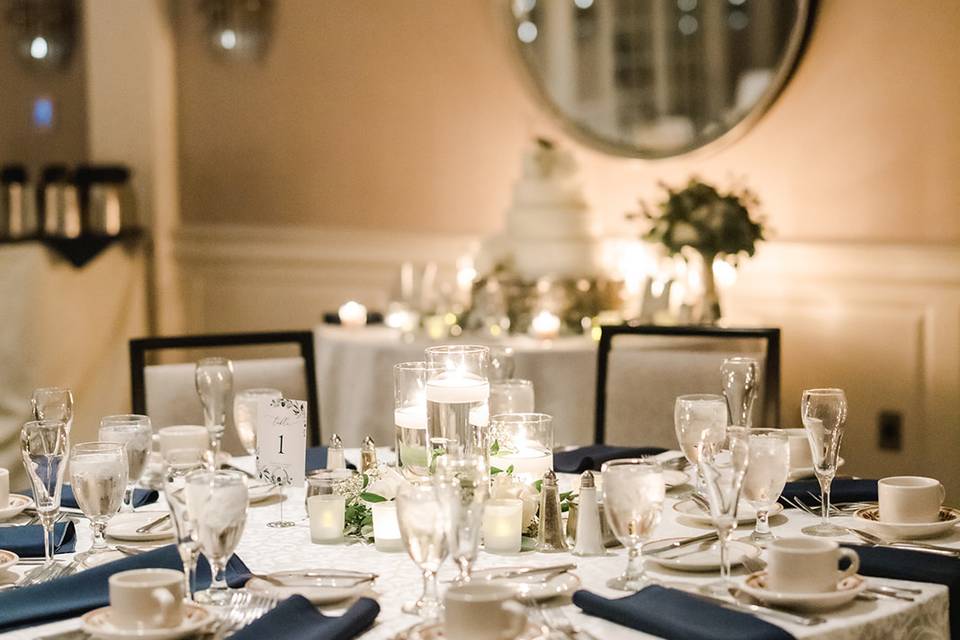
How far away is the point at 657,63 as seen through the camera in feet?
14.6

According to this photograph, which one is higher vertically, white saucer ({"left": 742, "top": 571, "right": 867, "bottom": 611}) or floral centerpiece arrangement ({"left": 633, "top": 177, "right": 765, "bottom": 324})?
floral centerpiece arrangement ({"left": 633, "top": 177, "right": 765, "bottom": 324})

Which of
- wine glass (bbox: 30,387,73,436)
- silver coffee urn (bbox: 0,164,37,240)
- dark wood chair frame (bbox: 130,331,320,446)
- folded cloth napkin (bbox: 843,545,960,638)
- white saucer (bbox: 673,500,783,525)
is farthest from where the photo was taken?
silver coffee urn (bbox: 0,164,37,240)

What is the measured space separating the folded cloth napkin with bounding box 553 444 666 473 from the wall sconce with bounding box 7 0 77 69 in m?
4.50

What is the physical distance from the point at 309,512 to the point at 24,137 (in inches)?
197

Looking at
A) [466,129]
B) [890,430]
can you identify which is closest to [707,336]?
[890,430]

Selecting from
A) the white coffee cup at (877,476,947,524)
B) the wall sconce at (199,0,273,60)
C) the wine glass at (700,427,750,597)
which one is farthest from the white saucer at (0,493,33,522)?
the wall sconce at (199,0,273,60)

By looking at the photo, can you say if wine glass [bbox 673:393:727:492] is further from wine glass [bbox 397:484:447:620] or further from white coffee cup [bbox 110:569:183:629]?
white coffee cup [bbox 110:569:183:629]

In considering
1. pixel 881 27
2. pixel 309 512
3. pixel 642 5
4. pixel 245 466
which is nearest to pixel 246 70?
pixel 642 5

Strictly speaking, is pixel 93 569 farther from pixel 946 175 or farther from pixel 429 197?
pixel 429 197

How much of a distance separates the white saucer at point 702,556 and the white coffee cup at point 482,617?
0.37 m

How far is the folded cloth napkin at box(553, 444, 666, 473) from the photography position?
7.41 feet

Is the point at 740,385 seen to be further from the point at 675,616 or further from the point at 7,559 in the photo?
the point at 7,559

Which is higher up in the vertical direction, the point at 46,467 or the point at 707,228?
the point at 707,228

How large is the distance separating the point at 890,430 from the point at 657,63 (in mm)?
1524
